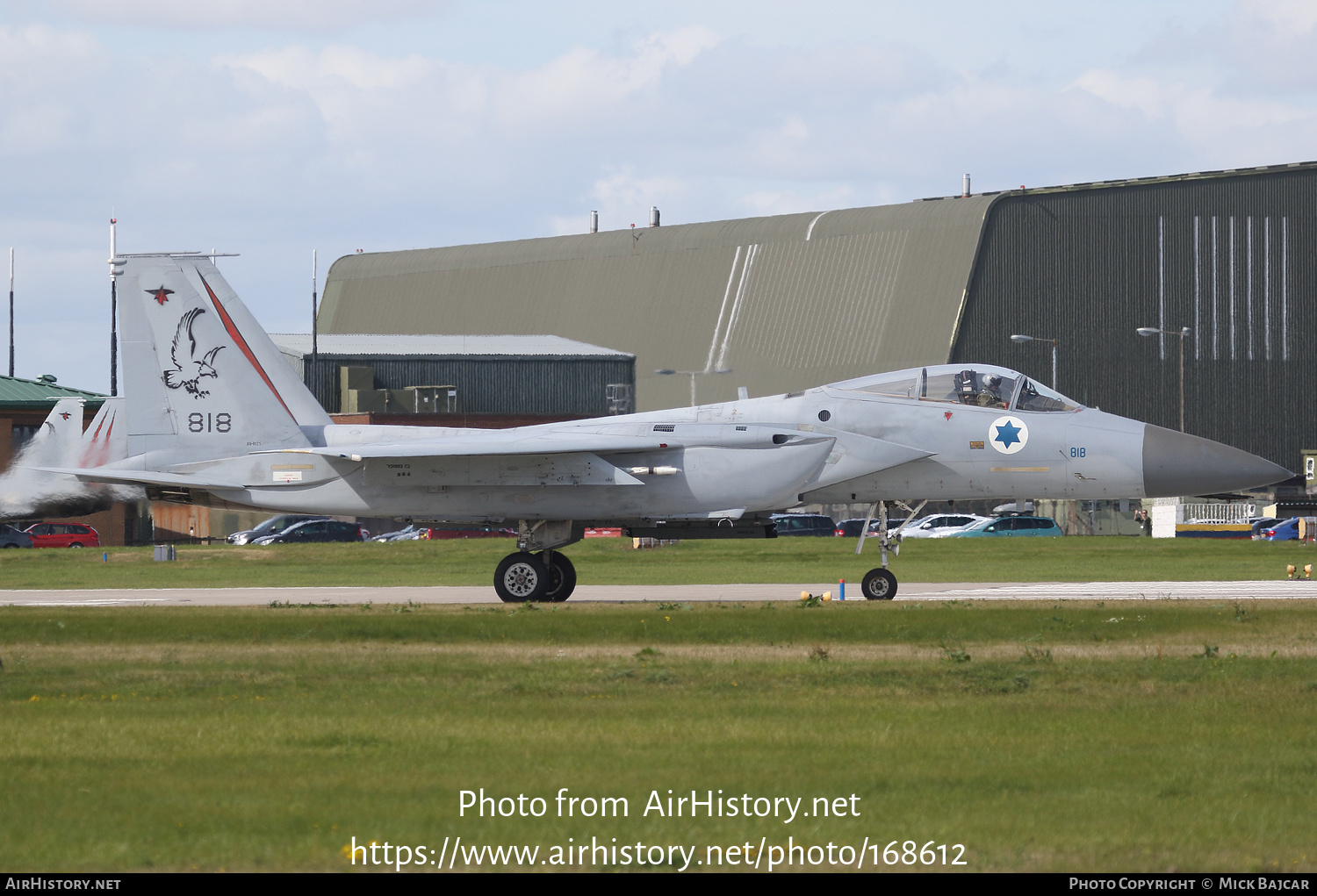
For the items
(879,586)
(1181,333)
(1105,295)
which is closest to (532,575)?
(879,586)

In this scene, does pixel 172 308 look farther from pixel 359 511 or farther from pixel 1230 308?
pixel 1230 308

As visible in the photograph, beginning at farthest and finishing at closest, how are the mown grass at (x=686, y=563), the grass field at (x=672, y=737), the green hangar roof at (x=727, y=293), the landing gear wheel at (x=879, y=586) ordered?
the green hangar roof at (x=727, y=293), the mown grass at (x=686, y=563), the landing gear wheel at (x=879, y=586), the grass field at (x=672, y=737)

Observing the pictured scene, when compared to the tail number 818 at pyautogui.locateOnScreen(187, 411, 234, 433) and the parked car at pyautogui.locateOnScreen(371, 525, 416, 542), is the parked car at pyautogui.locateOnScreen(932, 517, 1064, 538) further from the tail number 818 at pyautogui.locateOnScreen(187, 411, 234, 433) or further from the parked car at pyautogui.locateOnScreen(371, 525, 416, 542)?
the tail number 818 at pyautogui.locateOnScreen(187, 411, 234, 433)

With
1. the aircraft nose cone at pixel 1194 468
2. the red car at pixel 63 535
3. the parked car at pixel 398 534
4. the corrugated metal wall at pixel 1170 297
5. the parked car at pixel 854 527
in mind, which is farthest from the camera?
the corrugated metal wall at pixel 1170 297

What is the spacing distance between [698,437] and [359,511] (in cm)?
563

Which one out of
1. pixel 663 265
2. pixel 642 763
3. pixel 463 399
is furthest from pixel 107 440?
pixel 663 265

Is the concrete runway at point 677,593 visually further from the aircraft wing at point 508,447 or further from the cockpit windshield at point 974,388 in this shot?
the cockpit windshield at point 974,388

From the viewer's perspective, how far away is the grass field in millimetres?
7102

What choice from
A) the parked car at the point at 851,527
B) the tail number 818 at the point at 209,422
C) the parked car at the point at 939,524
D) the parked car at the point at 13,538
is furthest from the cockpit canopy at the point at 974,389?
the parked car at the point at 13,538

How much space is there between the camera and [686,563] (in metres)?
40.9

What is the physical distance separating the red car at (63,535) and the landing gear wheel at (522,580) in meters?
45.6

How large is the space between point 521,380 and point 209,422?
173 ft

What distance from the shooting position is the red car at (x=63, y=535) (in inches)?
2488

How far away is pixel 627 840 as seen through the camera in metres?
7.02
